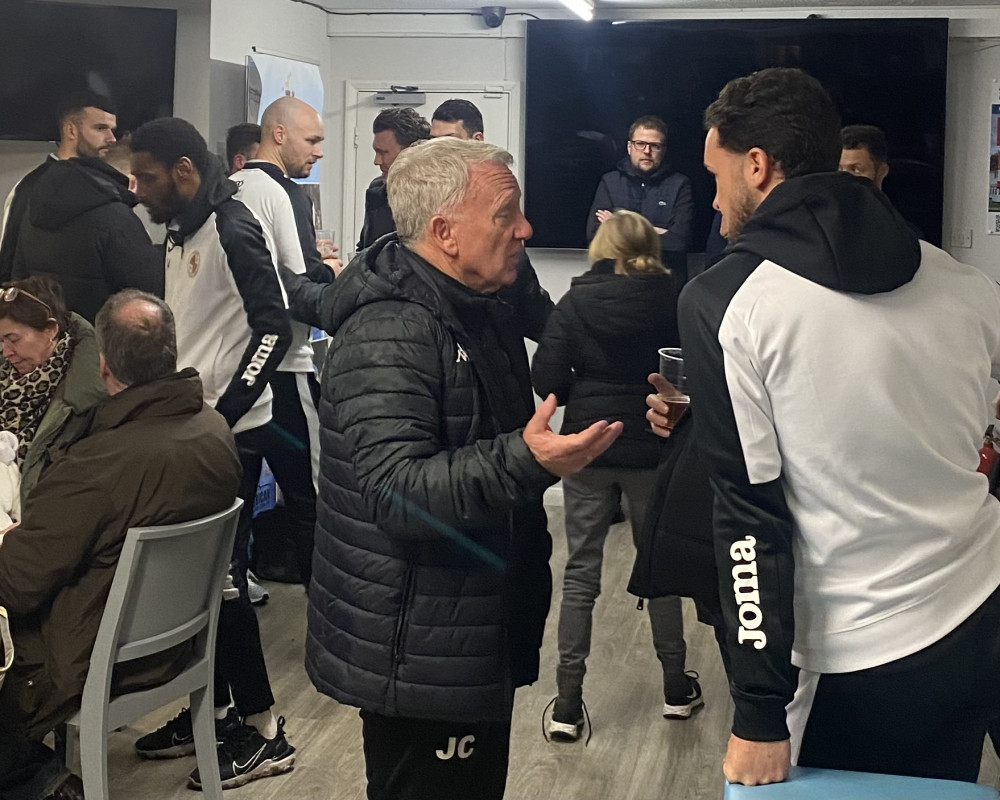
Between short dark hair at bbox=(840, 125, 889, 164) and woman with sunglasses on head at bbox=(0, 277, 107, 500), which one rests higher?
short dark hair at bbox=(840, 125, 889, 164)

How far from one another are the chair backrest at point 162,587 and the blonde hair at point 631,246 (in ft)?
4.07

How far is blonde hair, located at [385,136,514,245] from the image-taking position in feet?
5.67

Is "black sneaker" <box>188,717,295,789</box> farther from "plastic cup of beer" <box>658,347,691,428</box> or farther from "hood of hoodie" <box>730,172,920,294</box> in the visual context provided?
"hood of hoodie" <box>730,172,920,294</box>

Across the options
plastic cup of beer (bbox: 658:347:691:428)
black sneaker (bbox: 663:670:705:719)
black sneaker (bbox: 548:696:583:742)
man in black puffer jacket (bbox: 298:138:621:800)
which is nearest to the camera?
man in black puffer jacket (bbox: 298:138:621:800)

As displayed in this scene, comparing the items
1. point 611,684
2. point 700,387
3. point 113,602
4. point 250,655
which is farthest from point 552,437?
point 611,684

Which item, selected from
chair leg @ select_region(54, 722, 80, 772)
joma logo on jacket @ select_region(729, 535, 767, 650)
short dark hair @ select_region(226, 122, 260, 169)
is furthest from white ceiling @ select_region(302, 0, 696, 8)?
joma logo on jacket @ select_region(729, 535, 767, 650)

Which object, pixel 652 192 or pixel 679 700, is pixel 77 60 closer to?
pixel 652 192

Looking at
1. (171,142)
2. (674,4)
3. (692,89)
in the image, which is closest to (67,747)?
(171,142)

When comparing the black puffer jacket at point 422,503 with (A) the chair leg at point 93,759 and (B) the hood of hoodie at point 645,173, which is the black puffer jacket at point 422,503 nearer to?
(A) the chair leg at point 93,759

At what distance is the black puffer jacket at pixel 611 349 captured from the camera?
313cm

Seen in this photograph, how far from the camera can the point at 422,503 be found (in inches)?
62.2

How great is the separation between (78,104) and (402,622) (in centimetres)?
249

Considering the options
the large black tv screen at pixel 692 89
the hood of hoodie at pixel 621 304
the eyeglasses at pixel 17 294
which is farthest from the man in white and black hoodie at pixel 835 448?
the large black tv screen at pixel 692 89

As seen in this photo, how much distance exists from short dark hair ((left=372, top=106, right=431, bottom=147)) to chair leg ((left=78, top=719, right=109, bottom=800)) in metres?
1.77
